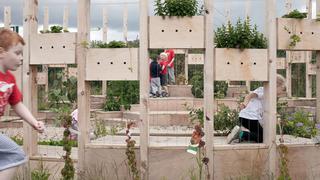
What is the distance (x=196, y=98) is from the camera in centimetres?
1242

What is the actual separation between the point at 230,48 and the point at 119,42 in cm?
120

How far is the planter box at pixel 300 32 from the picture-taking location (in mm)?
5469

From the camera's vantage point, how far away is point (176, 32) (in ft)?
17.4

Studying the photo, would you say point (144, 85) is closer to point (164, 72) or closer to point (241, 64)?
point (241, 64)

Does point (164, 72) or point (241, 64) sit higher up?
point (164, 72)

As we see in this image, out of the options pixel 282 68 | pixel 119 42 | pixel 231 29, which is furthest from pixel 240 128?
pixel 282 68

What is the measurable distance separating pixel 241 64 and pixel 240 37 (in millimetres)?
292

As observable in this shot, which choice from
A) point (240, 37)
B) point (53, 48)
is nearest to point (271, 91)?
point (240, 37)

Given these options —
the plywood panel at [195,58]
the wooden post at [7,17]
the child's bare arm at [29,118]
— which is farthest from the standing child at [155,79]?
the child's bare arm at [29,118]

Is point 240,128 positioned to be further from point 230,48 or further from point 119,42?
point 119,42

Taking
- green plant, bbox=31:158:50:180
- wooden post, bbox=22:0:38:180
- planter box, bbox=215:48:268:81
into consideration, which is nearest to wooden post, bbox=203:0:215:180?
planter box, bbox=215:48:268:81

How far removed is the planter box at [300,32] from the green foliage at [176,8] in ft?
3.15

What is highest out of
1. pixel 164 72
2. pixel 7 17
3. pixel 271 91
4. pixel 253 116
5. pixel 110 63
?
pixel 7 17

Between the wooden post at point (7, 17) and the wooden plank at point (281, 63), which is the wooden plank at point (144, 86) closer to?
the wooden plank at point (281, 63)
